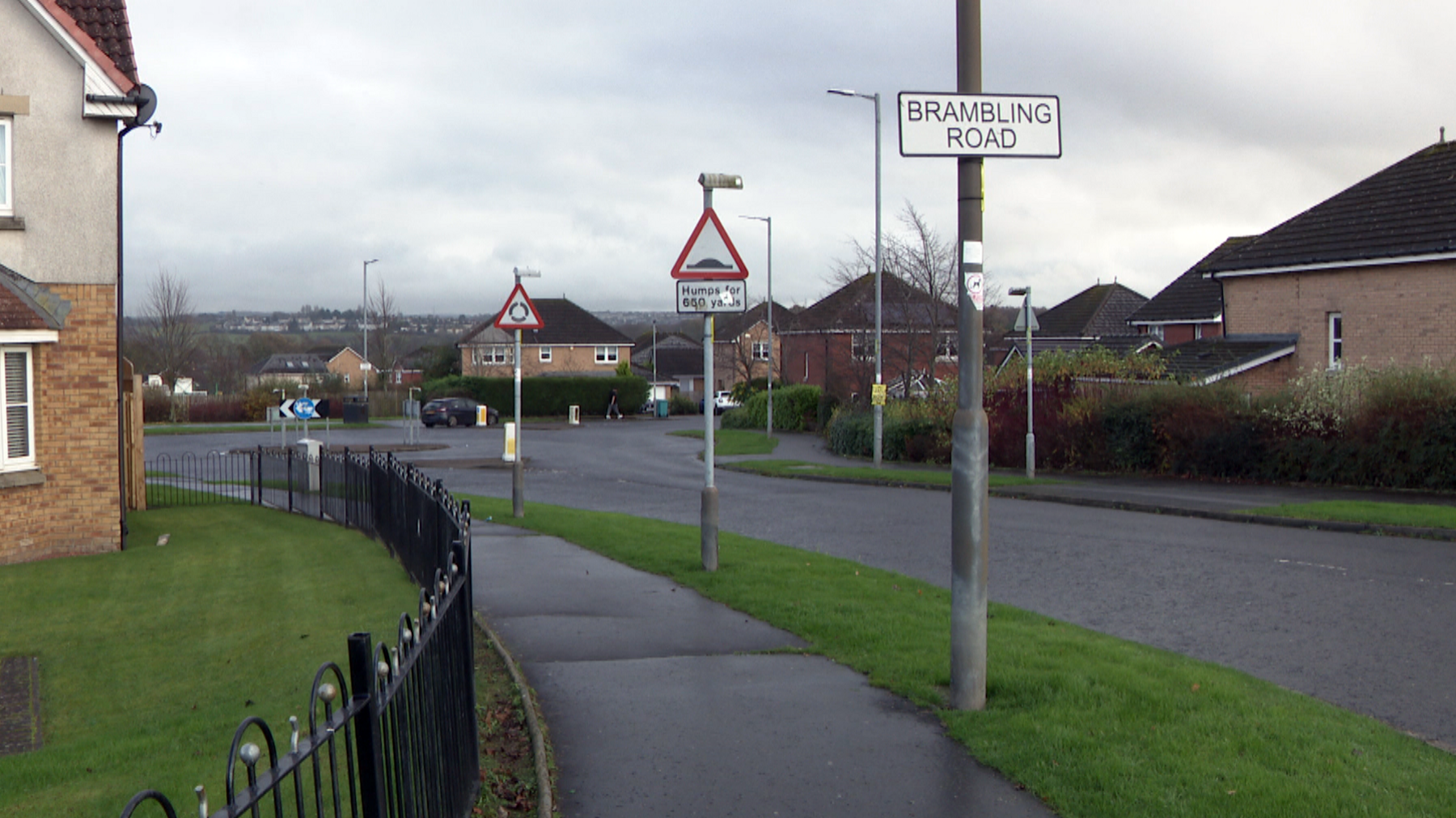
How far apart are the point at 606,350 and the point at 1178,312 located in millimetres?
55042

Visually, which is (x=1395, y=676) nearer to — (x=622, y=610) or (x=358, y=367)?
(x=622, y=610)

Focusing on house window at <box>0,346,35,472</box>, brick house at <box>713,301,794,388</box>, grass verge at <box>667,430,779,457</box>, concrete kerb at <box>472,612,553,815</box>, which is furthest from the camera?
brick house at <box>713,301,794,388</box>

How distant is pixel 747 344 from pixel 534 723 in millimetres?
71707

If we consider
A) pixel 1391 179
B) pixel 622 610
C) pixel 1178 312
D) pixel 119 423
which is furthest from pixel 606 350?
pixel 622 610

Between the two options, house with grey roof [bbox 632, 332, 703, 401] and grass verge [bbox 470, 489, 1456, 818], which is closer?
grass verge [bbox 470, 489, 1456, 818]

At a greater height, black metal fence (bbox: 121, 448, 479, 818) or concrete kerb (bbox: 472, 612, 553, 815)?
black metal fence (bbox: 121, 448, 479, 818)

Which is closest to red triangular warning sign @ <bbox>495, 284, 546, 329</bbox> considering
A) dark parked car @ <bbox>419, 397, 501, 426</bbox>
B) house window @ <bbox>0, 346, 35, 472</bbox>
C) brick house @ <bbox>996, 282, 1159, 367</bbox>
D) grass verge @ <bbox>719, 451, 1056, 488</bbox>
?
house window @ <bbox>0, 346, 35, 472</bbox>

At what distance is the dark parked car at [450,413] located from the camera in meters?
56.9

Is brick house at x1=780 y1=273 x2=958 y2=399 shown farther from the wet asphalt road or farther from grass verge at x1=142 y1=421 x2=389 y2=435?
grass verge at x1=142 y1=421 x2=389 y2=435

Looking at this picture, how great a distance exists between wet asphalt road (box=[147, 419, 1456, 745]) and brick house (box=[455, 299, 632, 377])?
6273 cm

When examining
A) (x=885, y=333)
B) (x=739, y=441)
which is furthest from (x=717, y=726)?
(x=885, y=333)

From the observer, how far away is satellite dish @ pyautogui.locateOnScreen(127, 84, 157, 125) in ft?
50.9

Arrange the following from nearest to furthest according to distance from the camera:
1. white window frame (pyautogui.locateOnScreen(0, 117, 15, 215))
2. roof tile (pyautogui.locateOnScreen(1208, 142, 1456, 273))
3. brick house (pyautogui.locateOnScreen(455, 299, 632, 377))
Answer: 1. white window frame (pyautogui.locateOnScreen(0, 117, 15, 215))
2. roof tile (pyautogui.locateOnScreen(1208, 142, 1456, 273))
3. brick house (pyautogui.locateOnScreen(455, 299, 632, 377))

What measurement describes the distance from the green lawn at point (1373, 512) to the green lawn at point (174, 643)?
12540mm
